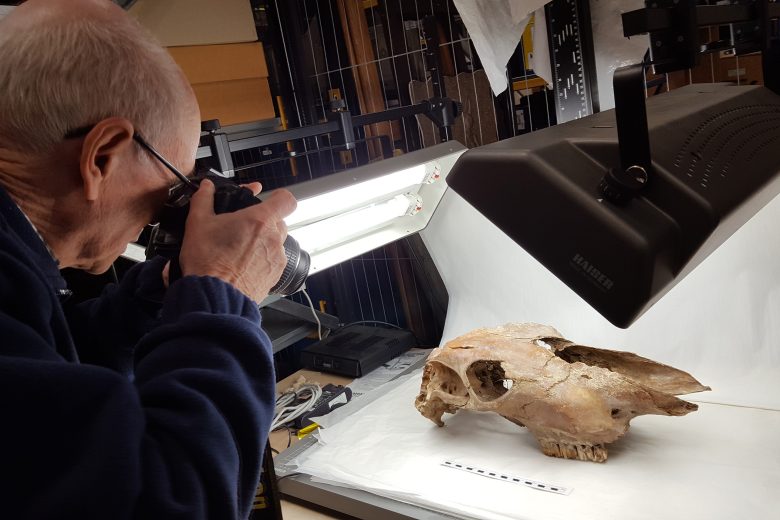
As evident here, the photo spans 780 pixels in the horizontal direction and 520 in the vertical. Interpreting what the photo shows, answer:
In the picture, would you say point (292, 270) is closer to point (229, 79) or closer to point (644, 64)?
point (644, 64)

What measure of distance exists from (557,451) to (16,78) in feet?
3.76

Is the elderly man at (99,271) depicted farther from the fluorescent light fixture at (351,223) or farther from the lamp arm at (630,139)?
the fluorescent light fixture at (351,223)

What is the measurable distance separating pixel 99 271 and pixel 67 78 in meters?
0.30

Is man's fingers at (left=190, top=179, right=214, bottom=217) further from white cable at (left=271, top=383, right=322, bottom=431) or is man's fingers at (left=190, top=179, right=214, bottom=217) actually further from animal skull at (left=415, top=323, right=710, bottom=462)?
white cable at (left=271, top=383, right=322, bottom=431)

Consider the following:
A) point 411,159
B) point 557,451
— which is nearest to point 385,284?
point 411,159

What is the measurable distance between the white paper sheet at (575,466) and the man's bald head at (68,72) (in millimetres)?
908

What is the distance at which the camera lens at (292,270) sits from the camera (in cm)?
94

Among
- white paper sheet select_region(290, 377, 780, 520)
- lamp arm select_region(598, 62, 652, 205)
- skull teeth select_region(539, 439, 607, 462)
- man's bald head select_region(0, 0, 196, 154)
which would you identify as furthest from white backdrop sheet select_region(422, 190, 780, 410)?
man's bald head select_region(0, 0, 196, 154)

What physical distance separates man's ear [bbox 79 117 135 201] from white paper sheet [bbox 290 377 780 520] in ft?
2.81

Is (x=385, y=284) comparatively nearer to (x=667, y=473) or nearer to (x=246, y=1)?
(x=246, y=1)

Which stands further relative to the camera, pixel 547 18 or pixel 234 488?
pixel 547 18

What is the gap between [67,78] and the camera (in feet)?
2.19

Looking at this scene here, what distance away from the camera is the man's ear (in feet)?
2.27

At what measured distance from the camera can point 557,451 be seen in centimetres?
133
